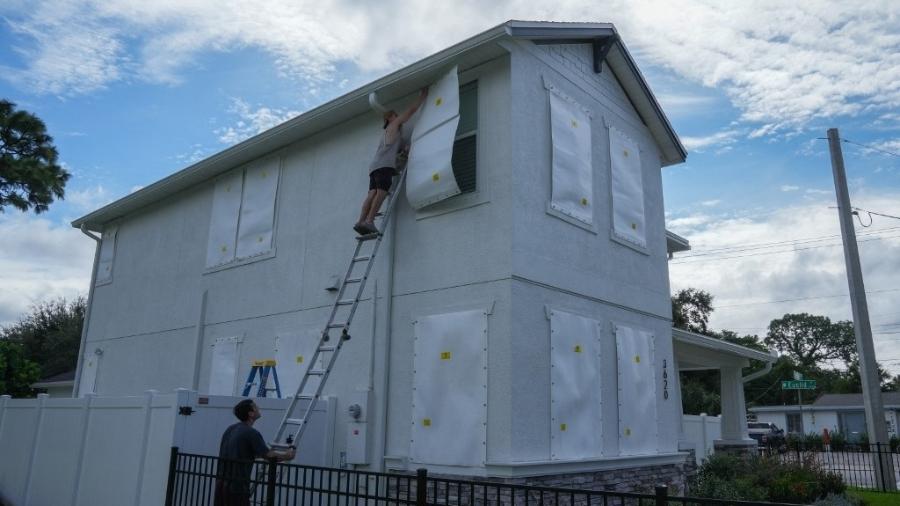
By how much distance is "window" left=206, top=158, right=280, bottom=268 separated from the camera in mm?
12297

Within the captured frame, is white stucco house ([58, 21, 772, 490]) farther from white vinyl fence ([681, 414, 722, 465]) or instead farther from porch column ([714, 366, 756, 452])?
porch column ([714, 366, 756, 452])

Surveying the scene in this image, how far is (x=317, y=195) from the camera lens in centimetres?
1142

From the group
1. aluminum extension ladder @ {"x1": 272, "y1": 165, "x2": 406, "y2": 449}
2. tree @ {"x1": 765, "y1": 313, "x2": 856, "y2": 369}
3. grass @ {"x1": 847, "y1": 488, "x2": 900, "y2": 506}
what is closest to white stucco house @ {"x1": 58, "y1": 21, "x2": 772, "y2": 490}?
aluminum extension ladder @ {"x1": 272, "y1": 165, "x2": 406, "y2": 449}

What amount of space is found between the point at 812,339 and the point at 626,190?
80900 millimetres

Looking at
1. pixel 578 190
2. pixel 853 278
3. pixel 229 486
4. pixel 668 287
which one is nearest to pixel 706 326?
pixel 853 278

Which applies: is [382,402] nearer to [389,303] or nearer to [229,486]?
[389,303]

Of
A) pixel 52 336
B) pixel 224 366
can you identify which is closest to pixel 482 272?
pixel 224 366

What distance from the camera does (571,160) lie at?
32.4 ft

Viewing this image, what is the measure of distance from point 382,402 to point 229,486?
2666 millimetres

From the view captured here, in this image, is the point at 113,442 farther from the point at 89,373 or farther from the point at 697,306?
the point at 697,306

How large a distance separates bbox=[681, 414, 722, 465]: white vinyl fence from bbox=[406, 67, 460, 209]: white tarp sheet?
936 cm

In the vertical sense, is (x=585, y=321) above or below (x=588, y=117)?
below

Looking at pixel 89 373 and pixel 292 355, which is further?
pixel 89 373

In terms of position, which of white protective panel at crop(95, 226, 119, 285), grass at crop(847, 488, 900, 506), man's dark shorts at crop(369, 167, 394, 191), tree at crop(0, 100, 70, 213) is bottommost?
grass at crop(847, 488, 900, 506)
